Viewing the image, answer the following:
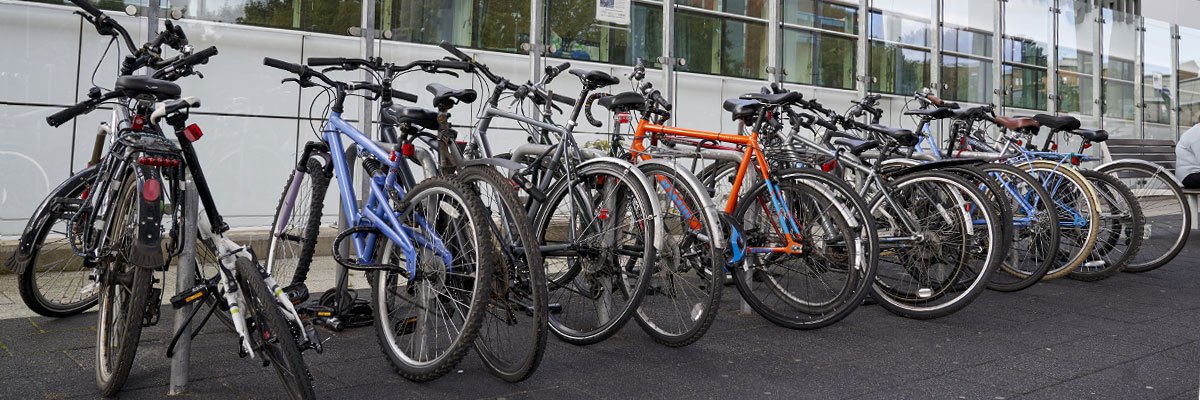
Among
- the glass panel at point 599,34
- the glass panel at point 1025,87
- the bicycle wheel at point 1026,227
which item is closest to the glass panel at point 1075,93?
the glass panel at point 1025,87

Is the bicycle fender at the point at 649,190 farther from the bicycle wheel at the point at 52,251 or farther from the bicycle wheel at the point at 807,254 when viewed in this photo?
the bicycle wheel at the point at 52,251

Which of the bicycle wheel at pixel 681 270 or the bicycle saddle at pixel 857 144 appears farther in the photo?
the bicycle saddle at pixel 857 144

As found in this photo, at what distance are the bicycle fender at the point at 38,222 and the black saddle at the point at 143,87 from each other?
1.03m

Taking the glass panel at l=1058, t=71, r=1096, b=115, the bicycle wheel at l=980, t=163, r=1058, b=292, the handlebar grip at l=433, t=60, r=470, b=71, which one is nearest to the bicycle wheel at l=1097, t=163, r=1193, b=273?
the bicycle wheel at l=980, t=163, r=1058, b=292

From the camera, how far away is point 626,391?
2814mm

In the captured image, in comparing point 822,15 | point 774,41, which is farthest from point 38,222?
point 822,15

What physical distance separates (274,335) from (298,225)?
134 centimetres

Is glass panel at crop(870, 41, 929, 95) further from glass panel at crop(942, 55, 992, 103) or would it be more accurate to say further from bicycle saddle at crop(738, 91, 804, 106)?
bicycle saddle at crop(738, 91, 804, 106)

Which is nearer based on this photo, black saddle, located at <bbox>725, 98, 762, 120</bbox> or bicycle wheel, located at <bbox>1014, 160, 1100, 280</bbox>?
black saddle, located at <bbox>725, 98, 762, 120</bbox>

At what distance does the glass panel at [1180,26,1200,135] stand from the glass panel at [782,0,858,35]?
19.6 feet

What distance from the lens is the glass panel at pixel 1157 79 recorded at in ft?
38.1

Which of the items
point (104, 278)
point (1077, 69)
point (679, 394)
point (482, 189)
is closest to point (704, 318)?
point (679, 394)

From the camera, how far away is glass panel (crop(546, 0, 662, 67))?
685 centimetres

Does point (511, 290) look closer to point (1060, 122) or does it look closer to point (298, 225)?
point (298, 225)
